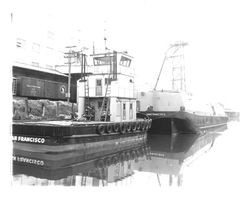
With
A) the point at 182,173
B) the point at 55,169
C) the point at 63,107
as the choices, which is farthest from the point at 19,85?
the point at 182,173

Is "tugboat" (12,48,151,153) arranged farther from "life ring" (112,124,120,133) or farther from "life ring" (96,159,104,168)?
"life ring" (96,159,104,168)

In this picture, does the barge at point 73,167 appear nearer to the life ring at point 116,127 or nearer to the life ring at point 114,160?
the life ring at point 114,160

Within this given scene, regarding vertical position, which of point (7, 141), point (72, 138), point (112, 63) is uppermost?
point (112, 63)

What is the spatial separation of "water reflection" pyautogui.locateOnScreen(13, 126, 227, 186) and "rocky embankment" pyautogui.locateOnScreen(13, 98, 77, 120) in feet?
21.5

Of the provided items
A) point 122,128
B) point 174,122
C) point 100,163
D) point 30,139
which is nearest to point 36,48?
point 174,122

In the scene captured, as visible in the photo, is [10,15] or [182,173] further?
[182,173]

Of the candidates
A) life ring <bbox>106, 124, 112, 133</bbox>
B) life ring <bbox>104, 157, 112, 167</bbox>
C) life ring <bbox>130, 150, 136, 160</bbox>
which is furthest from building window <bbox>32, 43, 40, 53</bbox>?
life ring <bbox>104, 157, 112, 167</bbox>

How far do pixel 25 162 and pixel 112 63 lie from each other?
7.03 meters

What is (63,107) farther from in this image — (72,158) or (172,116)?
(72,158)

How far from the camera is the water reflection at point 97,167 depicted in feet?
19.6

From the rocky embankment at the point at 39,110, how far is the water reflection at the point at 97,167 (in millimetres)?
6544

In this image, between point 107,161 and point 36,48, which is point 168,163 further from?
point 36,48

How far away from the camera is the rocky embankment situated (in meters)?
15.5

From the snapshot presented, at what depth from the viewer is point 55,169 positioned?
687cm
